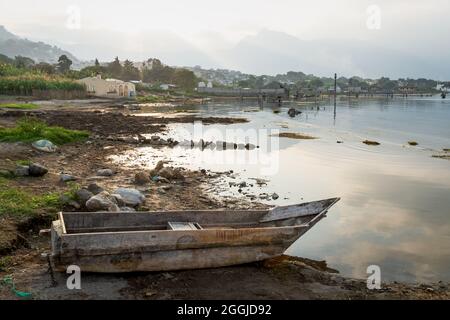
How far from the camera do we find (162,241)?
7.41 m

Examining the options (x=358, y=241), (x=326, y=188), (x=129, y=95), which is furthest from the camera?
(x=129, y=95)

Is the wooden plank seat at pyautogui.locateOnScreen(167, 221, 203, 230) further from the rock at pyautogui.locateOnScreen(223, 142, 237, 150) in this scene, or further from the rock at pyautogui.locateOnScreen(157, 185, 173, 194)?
the rock at pyautogui.locateOnScreen(223, 142, 237, 150)

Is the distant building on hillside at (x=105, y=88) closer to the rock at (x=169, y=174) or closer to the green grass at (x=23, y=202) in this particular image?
the rock at (x=169, y=174)

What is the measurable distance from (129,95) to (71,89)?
14.7 metres

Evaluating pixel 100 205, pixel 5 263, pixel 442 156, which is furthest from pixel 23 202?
pixel 442 156

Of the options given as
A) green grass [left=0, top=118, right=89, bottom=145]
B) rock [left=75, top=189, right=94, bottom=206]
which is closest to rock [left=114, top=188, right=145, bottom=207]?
rock [left=75, top=189, right=94, bottom=206]

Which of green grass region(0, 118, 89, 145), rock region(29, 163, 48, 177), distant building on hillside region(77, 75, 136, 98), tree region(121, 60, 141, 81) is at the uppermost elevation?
tree region(121, 60, 141, 81)

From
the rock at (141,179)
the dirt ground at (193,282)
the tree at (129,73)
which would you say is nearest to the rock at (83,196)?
the dirt ground at (193,282)

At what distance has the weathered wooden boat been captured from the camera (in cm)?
710


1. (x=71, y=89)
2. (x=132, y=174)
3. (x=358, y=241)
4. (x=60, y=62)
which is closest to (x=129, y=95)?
(x=71, y=89)

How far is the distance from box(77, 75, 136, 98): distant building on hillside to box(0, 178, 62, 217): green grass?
61.9 m

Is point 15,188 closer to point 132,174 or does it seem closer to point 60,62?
point 132,174

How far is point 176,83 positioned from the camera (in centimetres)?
11988

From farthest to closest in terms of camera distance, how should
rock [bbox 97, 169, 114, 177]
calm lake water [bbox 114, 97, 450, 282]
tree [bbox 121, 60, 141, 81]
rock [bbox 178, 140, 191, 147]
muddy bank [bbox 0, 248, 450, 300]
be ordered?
tree [bbox 121, 60, 141, 81] < rock [bbox 178, 140, 191, 147] < rock [bbox 97, 169, 114, 177] < calm lake water [bbox 114, 97, 450, 282] < muddy bank [bbox 0, 248, 450, 300]
